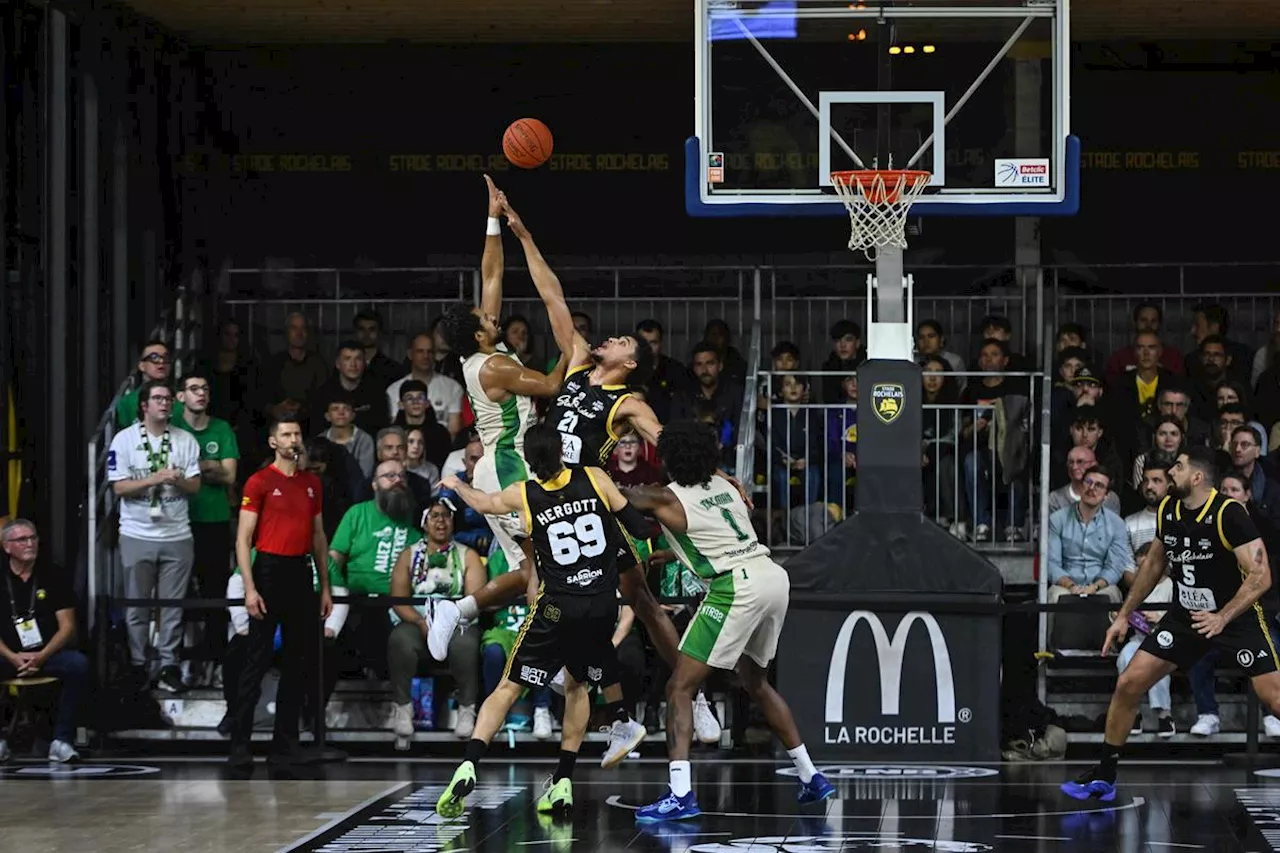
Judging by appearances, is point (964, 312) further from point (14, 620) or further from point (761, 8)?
point (14, 620)

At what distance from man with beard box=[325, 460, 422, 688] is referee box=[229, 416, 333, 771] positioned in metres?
0.89

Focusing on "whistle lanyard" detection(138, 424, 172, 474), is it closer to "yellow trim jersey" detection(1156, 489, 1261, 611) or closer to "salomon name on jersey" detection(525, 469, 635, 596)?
"salomon name on jersey" detection(525, 469, 635, 596)

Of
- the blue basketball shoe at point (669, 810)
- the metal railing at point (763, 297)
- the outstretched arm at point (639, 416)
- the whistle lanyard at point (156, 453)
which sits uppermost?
the metal railing at point (763, 297)

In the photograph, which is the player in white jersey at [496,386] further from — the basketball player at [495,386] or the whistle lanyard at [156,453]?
the whistle lanyard at [156,453]

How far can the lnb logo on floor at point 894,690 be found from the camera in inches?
488

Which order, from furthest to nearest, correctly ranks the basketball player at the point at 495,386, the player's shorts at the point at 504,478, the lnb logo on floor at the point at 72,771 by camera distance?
the lnb logo on floor at the point at 72,771 → the player's shorts at the point at 504,478 → the basketball player at the point at 495,386

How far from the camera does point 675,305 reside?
18891 millimetres

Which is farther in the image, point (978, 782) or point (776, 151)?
point (776, 151)

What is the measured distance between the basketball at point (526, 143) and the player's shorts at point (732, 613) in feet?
11.0

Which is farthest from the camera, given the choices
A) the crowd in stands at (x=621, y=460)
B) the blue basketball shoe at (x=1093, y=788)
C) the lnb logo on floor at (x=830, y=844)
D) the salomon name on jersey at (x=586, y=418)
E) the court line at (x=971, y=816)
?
the crowd in stands at (x=621, y=460)

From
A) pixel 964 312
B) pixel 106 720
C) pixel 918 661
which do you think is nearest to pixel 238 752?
pixel 106 720

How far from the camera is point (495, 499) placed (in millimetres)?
10312

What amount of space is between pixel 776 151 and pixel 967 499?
3.53m

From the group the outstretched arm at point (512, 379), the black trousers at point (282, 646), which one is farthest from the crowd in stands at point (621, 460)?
the outstretched arm at point (512, 379)
